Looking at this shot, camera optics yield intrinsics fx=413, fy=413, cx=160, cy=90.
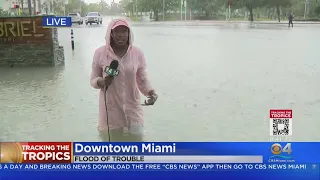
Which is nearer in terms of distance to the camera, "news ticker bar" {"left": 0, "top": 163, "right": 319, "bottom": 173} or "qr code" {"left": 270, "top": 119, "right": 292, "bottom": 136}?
"news ticker bar" {"left": 0, "top": 163, "right": 319, "bottom": 173}

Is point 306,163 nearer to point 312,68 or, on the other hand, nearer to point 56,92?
point 56,92

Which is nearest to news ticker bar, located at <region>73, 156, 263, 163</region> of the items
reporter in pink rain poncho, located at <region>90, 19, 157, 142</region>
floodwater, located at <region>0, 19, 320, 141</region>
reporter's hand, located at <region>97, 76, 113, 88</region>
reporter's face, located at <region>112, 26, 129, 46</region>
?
reporter in pink rain poncho, located at <region>90, 19, 157, 142</region>

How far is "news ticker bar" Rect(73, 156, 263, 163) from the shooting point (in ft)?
9.65

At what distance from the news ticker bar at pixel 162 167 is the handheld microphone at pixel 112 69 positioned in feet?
2.18

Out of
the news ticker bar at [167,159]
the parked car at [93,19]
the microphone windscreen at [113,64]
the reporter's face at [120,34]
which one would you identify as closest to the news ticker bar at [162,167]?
the news ticker bar at [167,159]

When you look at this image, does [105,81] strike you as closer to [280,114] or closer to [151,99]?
[151,99]

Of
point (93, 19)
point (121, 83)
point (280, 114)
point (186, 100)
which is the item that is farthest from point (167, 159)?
point (93, 19)

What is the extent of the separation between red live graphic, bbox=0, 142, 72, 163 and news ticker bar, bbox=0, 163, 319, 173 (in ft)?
0.14

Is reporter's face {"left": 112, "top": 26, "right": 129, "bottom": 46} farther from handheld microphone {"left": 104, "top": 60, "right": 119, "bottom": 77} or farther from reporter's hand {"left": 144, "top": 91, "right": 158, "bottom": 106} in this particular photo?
reporter's hand {"left": 144, "top": 91, "right": 158, "bottom": 106}

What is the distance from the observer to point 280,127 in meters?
3.34

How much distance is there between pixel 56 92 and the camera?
7293mm

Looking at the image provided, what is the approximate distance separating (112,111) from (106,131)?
0.79 ft

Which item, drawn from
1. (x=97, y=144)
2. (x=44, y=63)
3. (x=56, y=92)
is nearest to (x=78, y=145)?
(x=97, y=144)

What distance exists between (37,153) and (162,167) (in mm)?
909
